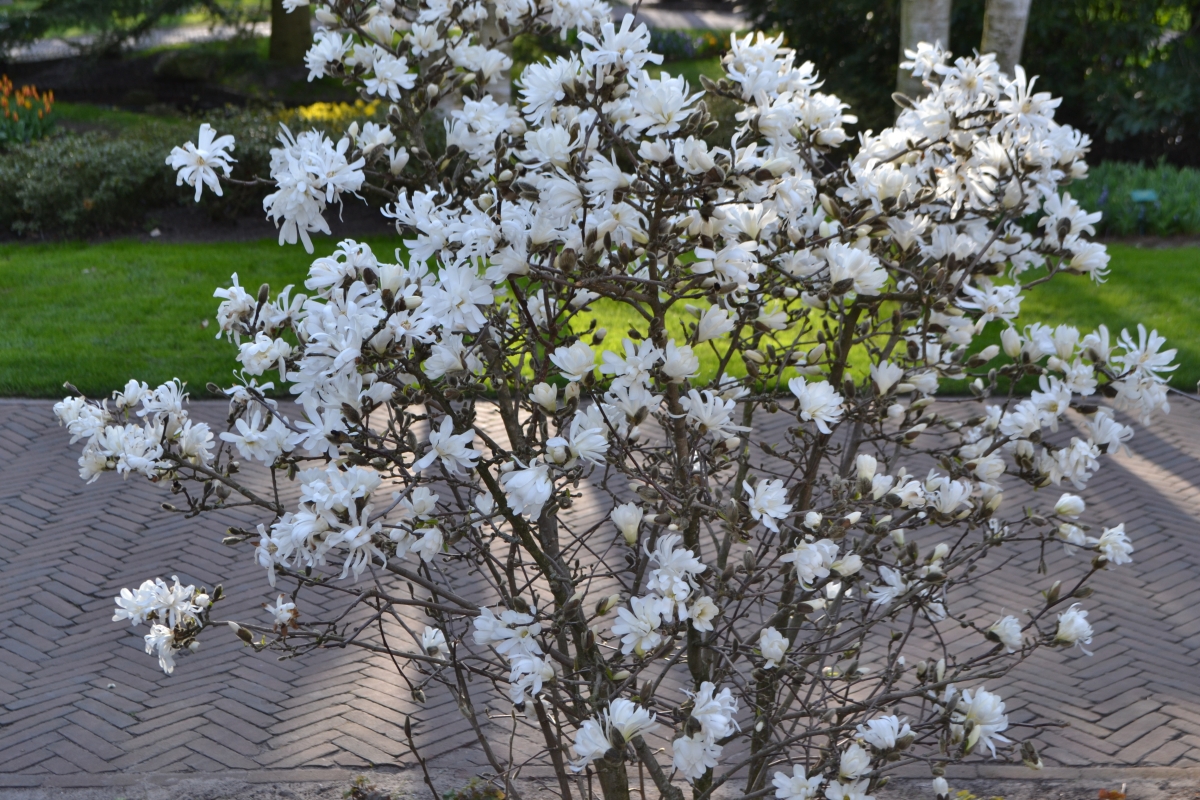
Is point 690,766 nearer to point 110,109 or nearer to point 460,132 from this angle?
point 460,132

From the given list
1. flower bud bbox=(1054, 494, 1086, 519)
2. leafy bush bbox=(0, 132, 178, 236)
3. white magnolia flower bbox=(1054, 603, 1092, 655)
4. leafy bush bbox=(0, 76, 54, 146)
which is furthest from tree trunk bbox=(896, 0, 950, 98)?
leafy bush bbox=(0, 76, 54, 146)

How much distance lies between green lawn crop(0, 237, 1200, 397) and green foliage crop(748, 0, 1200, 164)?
2691mm

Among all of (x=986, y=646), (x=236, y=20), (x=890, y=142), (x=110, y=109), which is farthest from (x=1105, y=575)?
(x=110, y=109)

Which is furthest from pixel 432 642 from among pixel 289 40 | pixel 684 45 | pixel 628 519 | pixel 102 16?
pixel 684 45

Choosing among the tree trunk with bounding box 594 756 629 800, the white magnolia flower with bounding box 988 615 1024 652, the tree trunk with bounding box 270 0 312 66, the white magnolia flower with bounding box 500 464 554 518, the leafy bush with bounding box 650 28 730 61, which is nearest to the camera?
the white magnolia flower with bounding box 500 464 554 518

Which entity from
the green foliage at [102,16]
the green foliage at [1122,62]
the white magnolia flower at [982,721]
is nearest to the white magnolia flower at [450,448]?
the white magnolia flower at [982,721]

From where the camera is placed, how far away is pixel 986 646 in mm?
4812

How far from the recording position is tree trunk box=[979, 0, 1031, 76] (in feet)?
31.3

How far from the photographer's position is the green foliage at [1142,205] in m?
10.8

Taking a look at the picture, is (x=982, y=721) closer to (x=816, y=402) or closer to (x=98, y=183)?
(x=816, y=402)

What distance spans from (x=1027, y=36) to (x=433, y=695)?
11436 millimetres

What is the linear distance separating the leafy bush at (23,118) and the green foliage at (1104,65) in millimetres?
9674

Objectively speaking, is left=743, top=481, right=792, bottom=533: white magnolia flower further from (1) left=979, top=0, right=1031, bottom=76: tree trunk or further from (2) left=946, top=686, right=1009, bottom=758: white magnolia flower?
(1) left=979, top=0, right=1031, bottom=76: tree trunk

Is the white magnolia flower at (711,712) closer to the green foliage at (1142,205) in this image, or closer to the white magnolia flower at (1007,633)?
the white magnolia flower at (1007,633)
